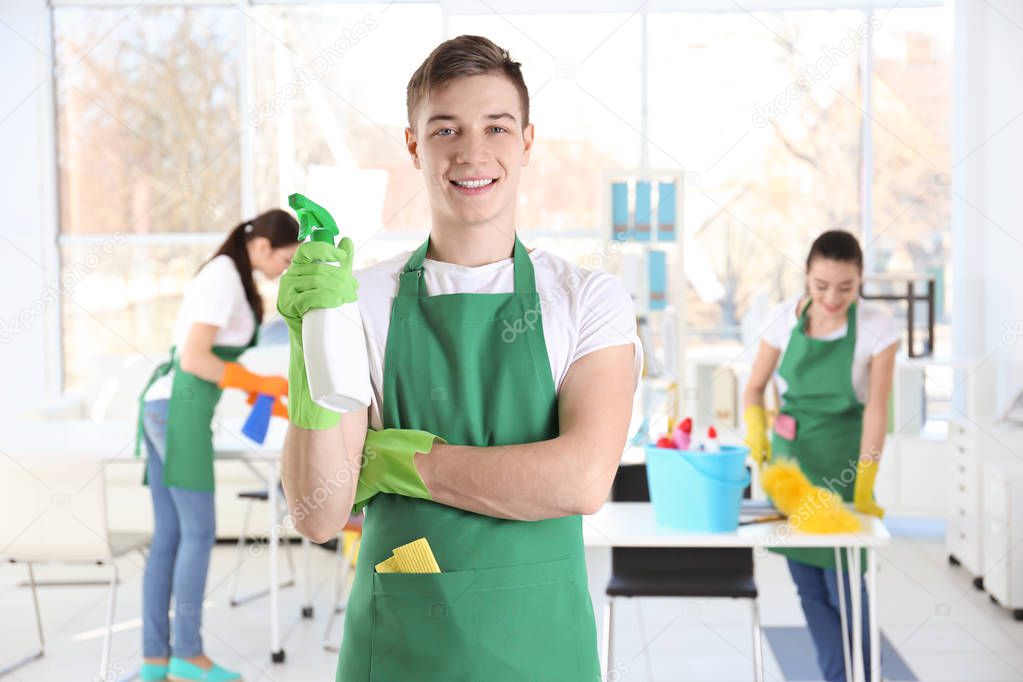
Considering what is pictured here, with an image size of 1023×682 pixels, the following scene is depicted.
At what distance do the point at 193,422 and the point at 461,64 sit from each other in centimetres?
210

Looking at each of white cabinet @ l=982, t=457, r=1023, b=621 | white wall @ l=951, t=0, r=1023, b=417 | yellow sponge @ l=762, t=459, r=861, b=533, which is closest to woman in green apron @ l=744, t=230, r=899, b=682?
yellow sponge @ l=762, t=459, r=861, b=533

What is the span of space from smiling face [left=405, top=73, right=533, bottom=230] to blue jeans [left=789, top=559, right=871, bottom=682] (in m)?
1.82

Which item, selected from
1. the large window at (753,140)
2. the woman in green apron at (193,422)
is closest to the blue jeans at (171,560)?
the woman in green apron at (193,422)

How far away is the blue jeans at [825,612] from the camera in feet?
8.77

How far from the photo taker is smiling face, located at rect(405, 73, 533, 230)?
4.07 ft

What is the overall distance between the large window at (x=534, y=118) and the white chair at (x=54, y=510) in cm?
311

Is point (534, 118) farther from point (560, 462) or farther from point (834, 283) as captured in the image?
point (560, 462)

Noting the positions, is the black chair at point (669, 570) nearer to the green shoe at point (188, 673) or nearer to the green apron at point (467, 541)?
the green shoe at point (188, 673)

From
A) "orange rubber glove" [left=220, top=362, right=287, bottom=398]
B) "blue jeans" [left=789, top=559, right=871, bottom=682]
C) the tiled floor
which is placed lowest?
the tiled floor

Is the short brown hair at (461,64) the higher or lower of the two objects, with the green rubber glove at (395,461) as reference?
higher

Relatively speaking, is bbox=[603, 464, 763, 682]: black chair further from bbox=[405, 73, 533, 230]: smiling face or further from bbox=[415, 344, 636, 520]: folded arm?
bbox=[405, 73, 533, 230]: smiling face

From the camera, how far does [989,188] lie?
17.1ft

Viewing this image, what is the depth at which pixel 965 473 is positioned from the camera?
4055 millimetres

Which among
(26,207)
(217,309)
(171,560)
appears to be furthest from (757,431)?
(26,207)
